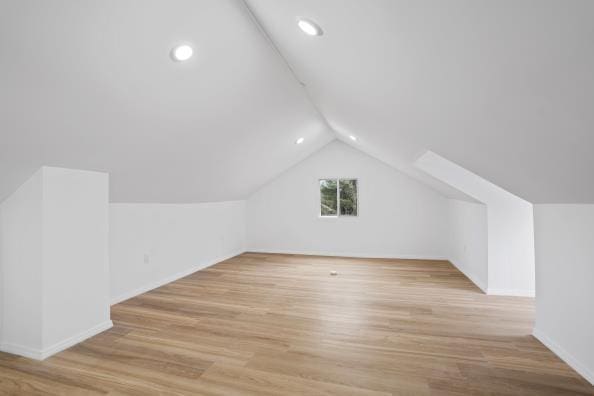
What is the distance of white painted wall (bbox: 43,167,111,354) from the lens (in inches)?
97.0

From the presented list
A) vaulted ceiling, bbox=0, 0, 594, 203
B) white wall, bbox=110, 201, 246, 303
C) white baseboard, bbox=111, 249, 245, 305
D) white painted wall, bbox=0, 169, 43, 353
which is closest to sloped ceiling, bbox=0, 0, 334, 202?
vaulted ceiling, bbox=0, 0, 594, 203

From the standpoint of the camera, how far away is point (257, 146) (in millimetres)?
4586

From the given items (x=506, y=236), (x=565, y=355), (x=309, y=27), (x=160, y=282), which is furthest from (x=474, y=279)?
(x=160, y=282)

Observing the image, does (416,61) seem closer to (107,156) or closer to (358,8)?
(358,8)

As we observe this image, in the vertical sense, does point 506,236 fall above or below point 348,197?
below

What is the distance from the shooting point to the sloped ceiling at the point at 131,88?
163 centimetres

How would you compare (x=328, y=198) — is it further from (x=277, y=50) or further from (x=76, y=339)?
(x=76, y=339)

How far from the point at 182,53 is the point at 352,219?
4.89 meters

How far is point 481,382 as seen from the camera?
208 cm

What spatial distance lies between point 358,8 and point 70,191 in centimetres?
254

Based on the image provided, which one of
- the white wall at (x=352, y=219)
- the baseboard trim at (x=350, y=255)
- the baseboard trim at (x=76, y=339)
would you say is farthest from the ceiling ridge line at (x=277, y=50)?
the baseboard trim at (x=350, y=255)

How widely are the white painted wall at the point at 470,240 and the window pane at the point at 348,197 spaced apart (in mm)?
1786

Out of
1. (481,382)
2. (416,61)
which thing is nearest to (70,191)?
(416,61)

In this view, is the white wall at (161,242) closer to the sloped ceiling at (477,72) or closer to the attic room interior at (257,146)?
the attic room interior at (257,146)
